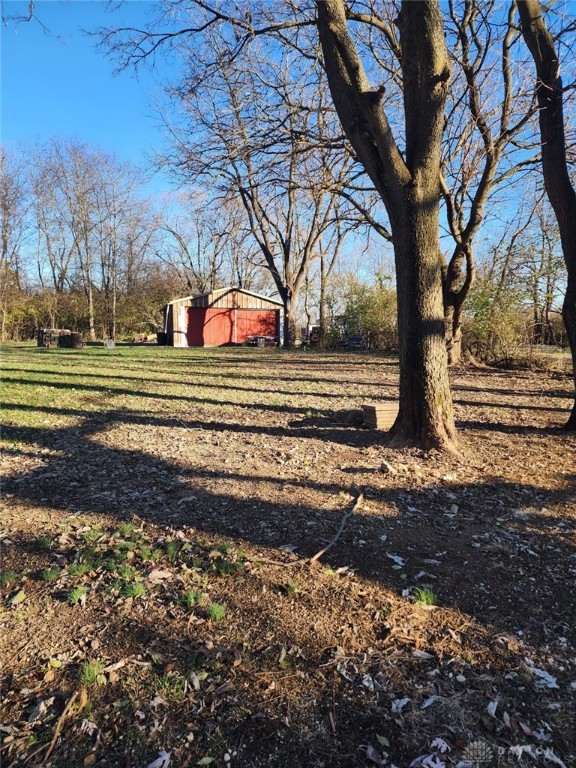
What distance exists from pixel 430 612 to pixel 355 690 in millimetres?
751

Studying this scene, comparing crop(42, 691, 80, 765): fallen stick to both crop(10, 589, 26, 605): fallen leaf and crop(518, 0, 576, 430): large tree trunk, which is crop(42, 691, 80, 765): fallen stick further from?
crop(518, 0, 576, 430): large tree trunk

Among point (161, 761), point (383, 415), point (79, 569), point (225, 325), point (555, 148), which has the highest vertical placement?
point (555, 148)

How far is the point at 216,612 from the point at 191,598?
8.3 inches

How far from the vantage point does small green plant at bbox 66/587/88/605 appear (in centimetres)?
268

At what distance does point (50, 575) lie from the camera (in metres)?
2.93

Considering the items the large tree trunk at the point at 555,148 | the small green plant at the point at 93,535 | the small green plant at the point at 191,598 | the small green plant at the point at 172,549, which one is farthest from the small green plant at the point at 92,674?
the large tree trunk at the point at 555,148

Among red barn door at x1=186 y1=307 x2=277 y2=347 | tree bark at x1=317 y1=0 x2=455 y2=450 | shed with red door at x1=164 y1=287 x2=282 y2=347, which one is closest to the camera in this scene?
tree bark at x1=317 y1=0 x2=455 y2=450

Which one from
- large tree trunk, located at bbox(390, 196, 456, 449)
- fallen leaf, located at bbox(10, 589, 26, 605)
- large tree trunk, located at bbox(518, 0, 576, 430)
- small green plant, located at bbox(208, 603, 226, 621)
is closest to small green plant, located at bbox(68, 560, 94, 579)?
fallen leaf, located at bbox(10, 589, 26, 605)

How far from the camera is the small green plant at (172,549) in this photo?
3209 millimetres

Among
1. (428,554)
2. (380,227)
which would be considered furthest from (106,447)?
(380,227)

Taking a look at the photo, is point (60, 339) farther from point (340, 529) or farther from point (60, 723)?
point (60, 723)

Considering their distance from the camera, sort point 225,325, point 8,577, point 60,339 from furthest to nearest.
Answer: point 225,325 → point 60,339 → point 8,577

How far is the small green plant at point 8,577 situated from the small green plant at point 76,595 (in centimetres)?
42

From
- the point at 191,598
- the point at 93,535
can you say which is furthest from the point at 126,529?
the point at 191,598
